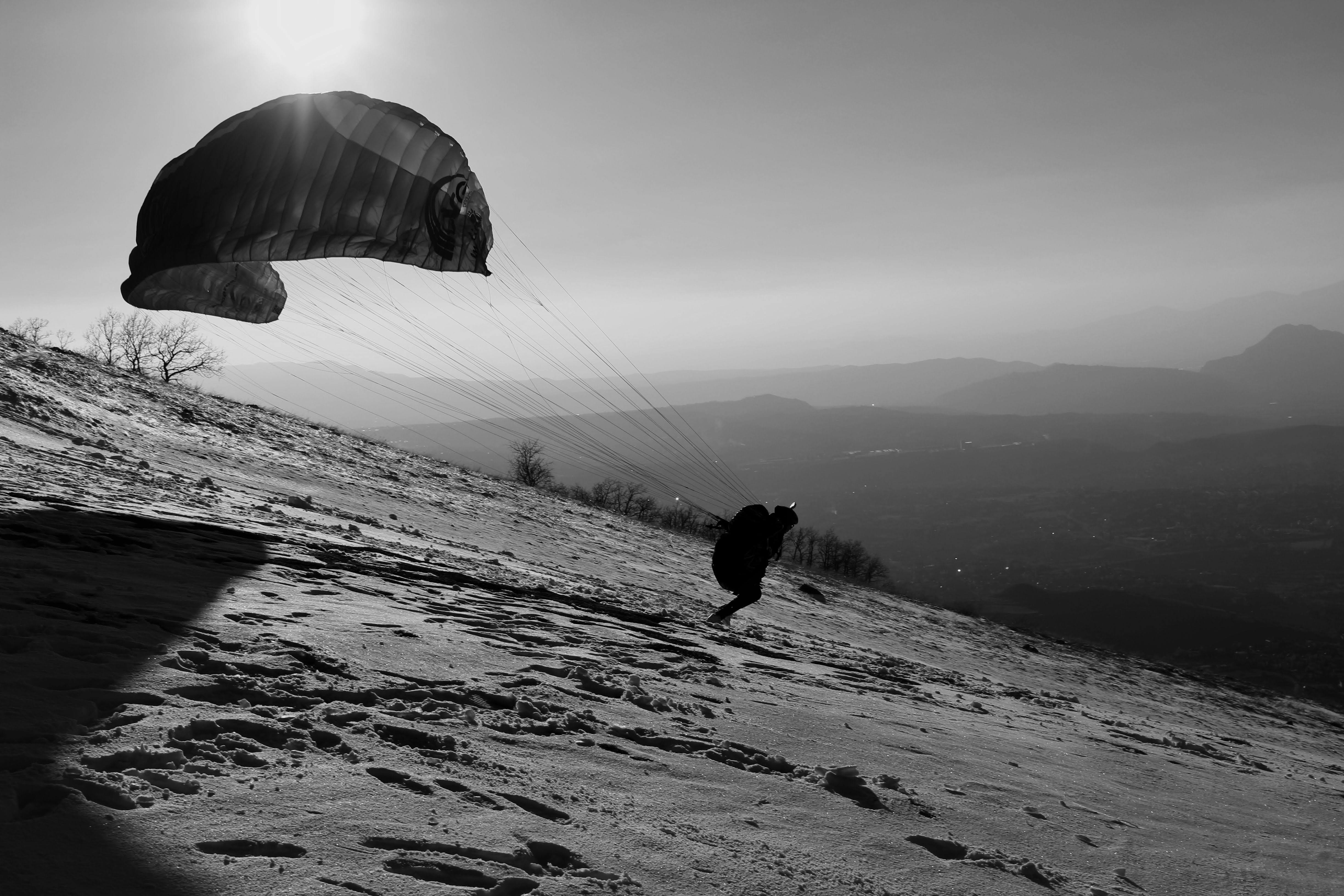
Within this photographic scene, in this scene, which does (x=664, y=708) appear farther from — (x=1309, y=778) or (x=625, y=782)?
(x=1309, y=778)

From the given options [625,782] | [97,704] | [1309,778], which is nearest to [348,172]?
[97,704]

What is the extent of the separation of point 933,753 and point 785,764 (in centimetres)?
186

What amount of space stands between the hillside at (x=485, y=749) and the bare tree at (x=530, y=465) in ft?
111

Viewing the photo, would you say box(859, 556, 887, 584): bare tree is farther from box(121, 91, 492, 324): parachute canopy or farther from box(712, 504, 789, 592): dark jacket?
box(121, 91, 492, 324): parachute canopy

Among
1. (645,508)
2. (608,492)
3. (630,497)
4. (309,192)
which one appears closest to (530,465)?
(630,497)

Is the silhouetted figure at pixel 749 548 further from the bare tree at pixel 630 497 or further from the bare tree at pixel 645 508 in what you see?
the bare tree at pixel 645 508

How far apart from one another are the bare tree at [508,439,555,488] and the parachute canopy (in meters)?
32.9

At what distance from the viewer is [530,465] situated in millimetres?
47719

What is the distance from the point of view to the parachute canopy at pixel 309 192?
975cm

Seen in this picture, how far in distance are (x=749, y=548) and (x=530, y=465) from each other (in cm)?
3871

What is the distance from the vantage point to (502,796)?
3.54 metres

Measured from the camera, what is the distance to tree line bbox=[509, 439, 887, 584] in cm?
4241

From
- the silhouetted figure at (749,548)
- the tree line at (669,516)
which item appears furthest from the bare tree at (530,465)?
the silhouetted figure at (749,548)

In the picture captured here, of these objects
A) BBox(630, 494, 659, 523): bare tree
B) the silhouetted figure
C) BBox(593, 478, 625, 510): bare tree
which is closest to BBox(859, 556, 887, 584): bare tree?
BBox(630, 494, 659, 523): bare tree
